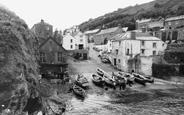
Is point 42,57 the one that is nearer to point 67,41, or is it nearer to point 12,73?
point 12,73

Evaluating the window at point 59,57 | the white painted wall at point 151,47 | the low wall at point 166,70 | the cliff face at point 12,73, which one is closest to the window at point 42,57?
the window at point 59,57

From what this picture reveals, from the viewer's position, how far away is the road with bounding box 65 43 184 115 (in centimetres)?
2009

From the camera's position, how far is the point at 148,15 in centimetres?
10244

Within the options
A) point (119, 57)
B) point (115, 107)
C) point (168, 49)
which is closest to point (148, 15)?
point (168, 49)

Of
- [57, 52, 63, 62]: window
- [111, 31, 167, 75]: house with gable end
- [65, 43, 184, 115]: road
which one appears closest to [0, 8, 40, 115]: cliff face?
[65, 43, 184, 115]: road

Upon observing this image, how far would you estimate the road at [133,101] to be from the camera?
20.1m

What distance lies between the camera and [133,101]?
23781 mm

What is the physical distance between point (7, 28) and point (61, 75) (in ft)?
66.4

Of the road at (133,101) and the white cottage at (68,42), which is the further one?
the white cottage at (68,42)

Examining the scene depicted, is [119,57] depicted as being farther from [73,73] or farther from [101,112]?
[101,112]

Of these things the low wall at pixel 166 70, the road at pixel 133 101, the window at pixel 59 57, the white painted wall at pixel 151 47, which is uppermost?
the white painted wall at pixel 151 47

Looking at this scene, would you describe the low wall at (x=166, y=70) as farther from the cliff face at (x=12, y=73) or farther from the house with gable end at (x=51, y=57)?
the cliff face at (x=12, y=73)

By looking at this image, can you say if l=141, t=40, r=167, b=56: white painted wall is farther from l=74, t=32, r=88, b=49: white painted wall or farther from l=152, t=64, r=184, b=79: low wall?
l=74, t=32, r=88, b=49: white painted wall

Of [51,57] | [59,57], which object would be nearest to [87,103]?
[59,57]
